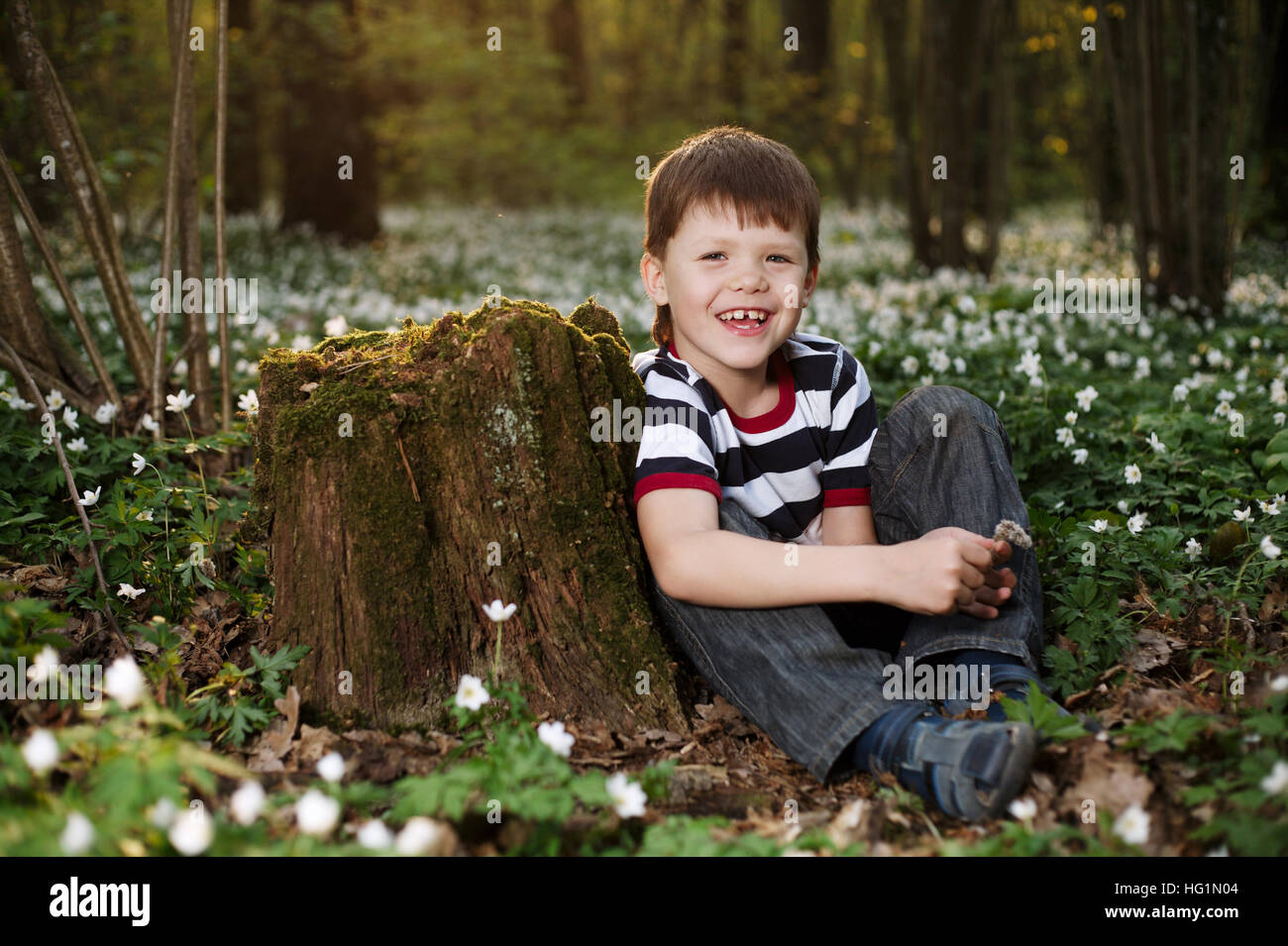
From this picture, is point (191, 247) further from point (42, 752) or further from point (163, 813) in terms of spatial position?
point (163, 813)

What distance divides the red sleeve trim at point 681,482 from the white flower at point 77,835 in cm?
156

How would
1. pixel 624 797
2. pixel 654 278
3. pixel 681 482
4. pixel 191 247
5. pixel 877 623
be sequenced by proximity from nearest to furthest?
pixel 624 797
pixel 681 482
pixel 877 623
pixel 654 278
pixel 191 247

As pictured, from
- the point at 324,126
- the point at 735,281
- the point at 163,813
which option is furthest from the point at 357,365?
the point at 324,126

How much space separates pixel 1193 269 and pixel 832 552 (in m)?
6.95

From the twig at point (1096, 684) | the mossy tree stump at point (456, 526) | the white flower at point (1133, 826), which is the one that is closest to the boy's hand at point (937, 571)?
the twig at point (1096, 684)

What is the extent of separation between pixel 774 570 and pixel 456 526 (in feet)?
3.06

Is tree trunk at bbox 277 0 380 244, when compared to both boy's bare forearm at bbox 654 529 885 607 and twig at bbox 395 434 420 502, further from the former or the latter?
boy's bare forearm at bbox 654 529 885 607

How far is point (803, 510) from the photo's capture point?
3.12m

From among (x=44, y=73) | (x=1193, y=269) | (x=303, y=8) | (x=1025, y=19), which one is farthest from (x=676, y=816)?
(x=1025, y=19)

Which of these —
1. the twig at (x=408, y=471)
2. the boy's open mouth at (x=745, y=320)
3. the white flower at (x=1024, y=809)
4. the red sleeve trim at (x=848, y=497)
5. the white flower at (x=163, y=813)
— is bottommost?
the white flower at (x=1024, y=809)

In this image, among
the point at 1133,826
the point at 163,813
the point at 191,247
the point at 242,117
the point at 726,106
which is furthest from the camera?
the point at 726,106

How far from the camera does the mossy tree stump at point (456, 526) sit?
8.90 ft

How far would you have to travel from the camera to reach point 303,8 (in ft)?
45.9

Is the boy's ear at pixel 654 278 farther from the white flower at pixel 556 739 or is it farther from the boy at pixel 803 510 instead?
the white flower at pixel 556 739
